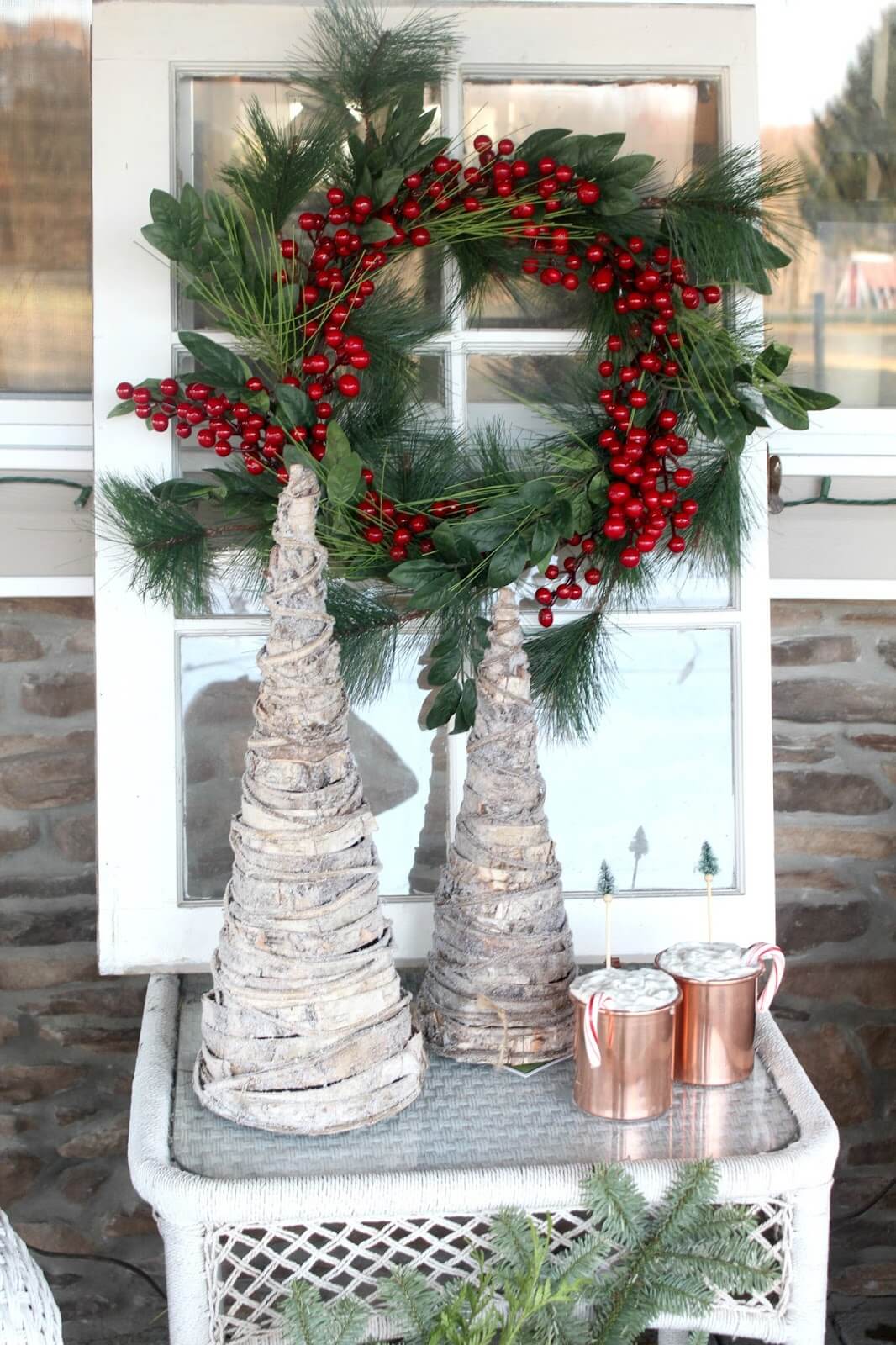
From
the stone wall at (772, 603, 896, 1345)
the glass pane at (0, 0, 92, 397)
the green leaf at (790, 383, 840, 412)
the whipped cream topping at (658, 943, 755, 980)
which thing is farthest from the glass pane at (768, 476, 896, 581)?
the glass pane at (0, 0, 92, 397)

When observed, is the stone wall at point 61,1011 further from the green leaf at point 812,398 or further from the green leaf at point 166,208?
the green leaf at point 812,398

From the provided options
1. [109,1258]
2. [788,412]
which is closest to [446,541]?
[788,412]

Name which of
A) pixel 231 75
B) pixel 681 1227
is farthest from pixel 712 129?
pixel 681 1227

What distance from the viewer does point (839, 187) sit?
5.66 ft

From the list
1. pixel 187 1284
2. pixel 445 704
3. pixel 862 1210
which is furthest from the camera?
pixel 862 1210

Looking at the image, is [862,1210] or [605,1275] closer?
[605,1275]

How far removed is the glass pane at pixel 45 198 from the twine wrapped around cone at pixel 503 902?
802 mm

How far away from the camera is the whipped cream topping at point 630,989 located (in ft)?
3.69

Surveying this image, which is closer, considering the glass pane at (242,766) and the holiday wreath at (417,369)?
the holiday wreath at (417,369)

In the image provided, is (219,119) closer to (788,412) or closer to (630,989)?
(788,412)

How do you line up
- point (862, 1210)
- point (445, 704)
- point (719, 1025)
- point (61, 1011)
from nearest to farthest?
1. point (719, 1025)
2. point (445, 704)
3. point (61, 1011)
4. point (862, 1210)

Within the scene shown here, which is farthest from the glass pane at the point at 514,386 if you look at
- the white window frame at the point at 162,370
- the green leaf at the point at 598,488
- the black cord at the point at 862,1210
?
the black cord at the point at 862,1210

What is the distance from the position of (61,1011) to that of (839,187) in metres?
1.54

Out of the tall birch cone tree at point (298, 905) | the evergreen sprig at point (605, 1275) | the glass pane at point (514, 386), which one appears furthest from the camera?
the glass pane at point (514, 386)
